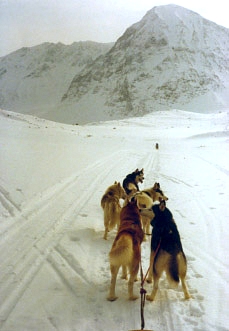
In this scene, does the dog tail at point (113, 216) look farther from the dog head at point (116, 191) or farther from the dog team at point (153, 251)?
the dog team at point (153, 251)

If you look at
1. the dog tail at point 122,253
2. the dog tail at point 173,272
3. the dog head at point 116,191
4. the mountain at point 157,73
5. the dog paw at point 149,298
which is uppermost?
the mountain at point 157,73

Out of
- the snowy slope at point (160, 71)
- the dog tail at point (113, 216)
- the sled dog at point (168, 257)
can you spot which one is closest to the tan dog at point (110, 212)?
the dog tail at point (113, 216)

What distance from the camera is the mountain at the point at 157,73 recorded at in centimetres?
10288

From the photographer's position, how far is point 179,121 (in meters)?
46.7

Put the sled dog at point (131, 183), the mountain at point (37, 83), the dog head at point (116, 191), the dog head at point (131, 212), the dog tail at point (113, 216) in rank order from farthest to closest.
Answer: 1. the mountain at point (37, 83)
2. the sled dog at point (131, 183)
3. the dog head at point (116, 191)
4. the dog tail at point (113, 216)
5. the dog head at point (131, 212)

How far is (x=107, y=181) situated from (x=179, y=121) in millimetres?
37508

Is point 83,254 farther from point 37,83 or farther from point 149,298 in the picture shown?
point 37,83

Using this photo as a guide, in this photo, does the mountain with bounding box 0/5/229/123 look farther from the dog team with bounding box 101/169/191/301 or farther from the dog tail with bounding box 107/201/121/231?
the dog team with bounding box 101/169/191/301

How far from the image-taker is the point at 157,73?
112688mm

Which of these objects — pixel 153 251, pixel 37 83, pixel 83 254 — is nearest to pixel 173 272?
pixel 153 251

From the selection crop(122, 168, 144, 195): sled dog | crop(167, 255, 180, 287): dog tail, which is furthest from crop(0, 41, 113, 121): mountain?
crop(167, 255, 180, 287): dog tail

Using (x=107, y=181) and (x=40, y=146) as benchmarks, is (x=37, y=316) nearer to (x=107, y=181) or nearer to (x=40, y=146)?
(x=107, y=181)

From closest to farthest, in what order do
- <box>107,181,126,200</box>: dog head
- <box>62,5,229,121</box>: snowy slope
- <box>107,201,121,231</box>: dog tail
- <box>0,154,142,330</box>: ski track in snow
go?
<box>0,154,142,330</box>: ski track in snow → <box>107,201,121,231</box>: dog tail → <box>107,181,126,200</box>: dog head → <box>62,5,229,121</box>: snowy slope

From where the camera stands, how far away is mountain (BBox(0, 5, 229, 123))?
102875 mm
